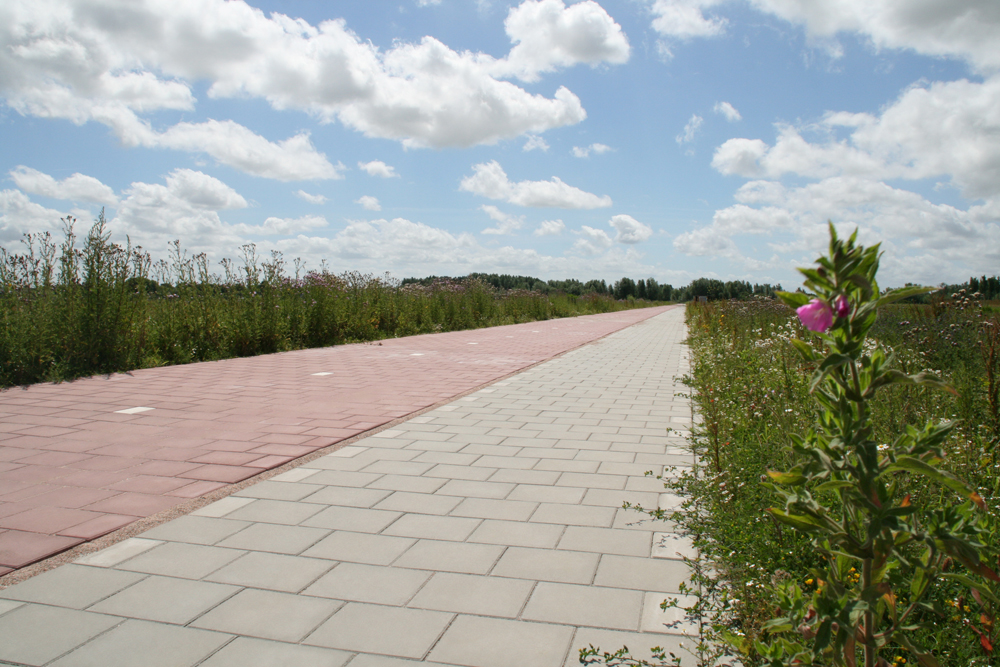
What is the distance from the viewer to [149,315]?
8.85 m

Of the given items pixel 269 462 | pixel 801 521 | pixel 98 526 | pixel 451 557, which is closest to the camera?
pixel 801 521

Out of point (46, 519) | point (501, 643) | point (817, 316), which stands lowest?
point (501, 643)

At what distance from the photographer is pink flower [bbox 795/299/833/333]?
1.23 meters

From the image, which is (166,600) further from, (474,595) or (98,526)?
(474,595)

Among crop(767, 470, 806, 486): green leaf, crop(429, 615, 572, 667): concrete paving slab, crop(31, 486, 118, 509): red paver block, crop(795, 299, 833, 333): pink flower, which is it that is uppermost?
crop(795, 299, 833, 333): pink flower

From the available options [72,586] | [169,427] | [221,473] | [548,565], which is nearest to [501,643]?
[548,565]

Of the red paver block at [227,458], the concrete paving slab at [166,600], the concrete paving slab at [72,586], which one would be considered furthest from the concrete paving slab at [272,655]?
the red paver block at [227,458]

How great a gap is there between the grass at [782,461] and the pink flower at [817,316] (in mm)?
407

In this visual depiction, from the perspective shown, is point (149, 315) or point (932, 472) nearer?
point (932, 472)

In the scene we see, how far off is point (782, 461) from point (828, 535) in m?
1.79

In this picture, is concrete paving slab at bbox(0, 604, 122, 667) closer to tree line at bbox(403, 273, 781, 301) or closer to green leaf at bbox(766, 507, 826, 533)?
green leaf at bbox(766, 507, 826, 533)

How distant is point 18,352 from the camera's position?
23.3 feet

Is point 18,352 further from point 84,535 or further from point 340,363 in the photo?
point 84,535

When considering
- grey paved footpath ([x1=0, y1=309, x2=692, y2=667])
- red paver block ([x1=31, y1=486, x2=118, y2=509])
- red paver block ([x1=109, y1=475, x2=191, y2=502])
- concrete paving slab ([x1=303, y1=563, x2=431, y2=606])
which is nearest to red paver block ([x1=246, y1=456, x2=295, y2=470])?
grey paved footpath ([x1=0, y1=309, x2=692, y2=667])
